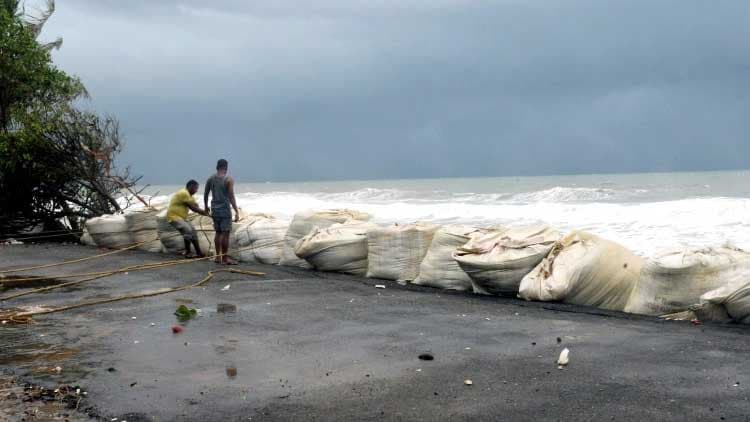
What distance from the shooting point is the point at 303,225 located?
388 inches

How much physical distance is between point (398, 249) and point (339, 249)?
0.86 metres

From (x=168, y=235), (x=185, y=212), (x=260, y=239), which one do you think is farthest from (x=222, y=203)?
(x=168, y=235)

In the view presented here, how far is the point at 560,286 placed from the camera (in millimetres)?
6516

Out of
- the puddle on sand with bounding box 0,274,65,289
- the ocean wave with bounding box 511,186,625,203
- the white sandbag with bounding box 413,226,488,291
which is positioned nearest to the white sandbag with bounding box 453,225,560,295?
the white sandbag with bounding box 413,226,488,291

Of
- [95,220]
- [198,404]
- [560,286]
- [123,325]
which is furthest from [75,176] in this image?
[198,404]

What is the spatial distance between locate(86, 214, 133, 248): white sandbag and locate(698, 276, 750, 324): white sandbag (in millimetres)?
9917

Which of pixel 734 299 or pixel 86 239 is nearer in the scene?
pixel 734 299

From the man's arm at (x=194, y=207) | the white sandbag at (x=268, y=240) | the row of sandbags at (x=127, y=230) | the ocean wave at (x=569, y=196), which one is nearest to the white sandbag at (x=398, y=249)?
the white sandbag at (x=268, y=240)

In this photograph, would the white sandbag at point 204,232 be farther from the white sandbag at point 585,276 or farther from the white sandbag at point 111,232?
the white sandbag at point 585,276

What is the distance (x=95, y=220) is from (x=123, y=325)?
7.96 m

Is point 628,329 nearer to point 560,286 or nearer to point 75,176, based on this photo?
point 560,286

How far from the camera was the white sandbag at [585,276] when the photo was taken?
657 centimetres

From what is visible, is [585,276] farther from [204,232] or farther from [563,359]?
[204,232]

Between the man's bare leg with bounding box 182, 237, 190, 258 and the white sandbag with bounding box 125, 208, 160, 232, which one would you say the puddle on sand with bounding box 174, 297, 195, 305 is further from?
the white sandbag with bounding box 125, 208, 160, 232
